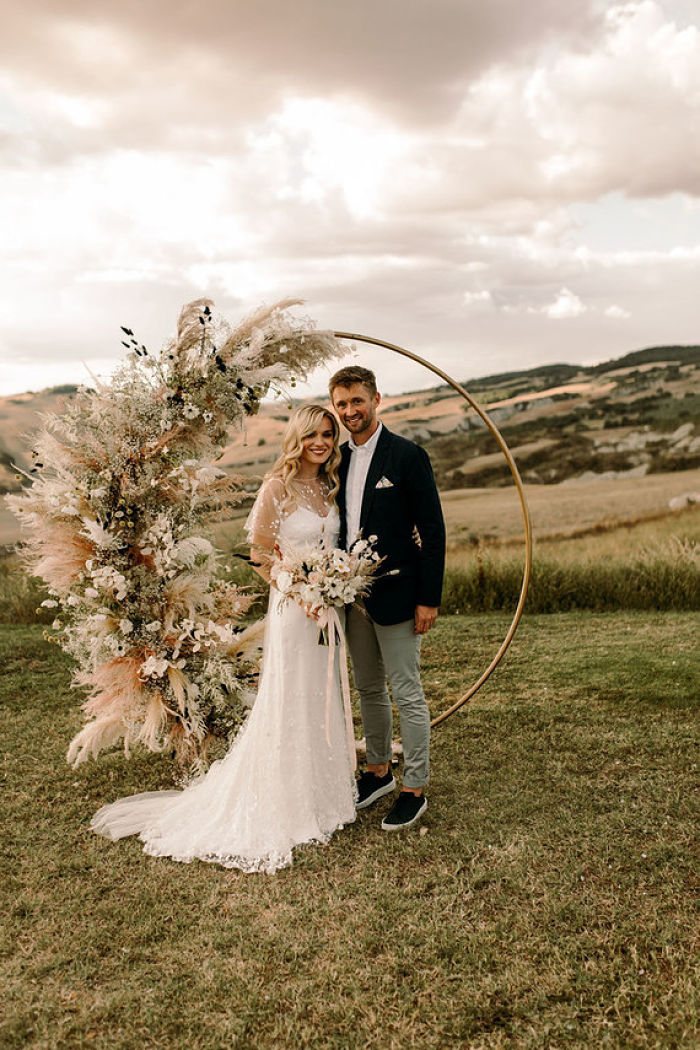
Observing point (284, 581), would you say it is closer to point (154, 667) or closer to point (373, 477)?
point (373, 477)

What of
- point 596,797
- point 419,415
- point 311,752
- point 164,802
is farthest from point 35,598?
point 419,415

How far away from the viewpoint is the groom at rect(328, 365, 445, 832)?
454cm

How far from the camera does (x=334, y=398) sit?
4551 millimetres

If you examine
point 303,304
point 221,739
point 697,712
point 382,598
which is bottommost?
point 697,712

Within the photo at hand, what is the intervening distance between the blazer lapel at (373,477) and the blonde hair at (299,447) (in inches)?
7.7

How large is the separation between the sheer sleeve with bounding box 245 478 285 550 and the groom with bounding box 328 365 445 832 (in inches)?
16.3

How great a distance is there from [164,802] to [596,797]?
2844 millimetres

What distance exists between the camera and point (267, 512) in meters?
4.56

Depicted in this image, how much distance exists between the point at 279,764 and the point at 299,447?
6.22 ft

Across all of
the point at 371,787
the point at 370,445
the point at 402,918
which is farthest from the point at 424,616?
the point at 402,918

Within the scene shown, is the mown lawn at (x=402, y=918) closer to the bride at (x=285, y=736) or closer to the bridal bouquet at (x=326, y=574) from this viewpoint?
the bride at (x=285, y=736)

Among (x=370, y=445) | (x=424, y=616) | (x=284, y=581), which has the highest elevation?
(x=370, y=445)

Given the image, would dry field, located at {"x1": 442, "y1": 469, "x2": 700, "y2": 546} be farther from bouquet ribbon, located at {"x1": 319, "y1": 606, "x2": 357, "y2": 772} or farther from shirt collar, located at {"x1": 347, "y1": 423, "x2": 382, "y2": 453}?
bouquet ribbon, located at {"x1": 319, "y1": 606, "x2": 357, "y2": 772}

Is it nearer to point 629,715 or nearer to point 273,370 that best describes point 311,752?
point 273,370
